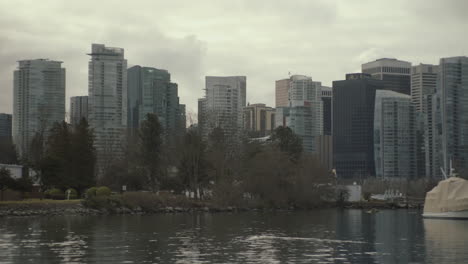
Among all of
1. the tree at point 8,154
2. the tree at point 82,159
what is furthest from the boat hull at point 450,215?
the tree at point 8,154

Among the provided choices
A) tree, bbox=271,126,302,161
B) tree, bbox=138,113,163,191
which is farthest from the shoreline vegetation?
tree, bbox=271,126,302,161

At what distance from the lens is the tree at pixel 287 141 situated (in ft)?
432

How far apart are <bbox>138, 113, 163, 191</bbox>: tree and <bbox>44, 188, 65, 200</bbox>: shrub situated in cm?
1931

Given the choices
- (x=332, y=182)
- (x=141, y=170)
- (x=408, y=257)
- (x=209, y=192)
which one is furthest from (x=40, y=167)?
(x=408, y=257)

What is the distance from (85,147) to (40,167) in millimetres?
7645

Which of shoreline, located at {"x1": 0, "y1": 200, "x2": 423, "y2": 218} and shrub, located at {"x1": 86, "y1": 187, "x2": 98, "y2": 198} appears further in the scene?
shrub, located at {"x1": 86, "y1": 187, "x2": 98, "y2": 198}

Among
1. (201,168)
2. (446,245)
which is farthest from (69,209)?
(446,245)

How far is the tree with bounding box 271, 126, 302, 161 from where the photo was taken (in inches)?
5187

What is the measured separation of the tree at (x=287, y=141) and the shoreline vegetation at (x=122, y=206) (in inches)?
742

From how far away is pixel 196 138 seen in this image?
110m

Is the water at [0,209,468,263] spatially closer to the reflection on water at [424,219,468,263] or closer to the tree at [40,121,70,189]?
the reflection on water at [424,219,468,263]

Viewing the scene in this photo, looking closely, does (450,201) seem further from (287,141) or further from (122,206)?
(287,141)

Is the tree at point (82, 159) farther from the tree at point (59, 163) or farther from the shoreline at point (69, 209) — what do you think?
the shoreline at point (69, 209)

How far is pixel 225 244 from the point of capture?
1816 inches
